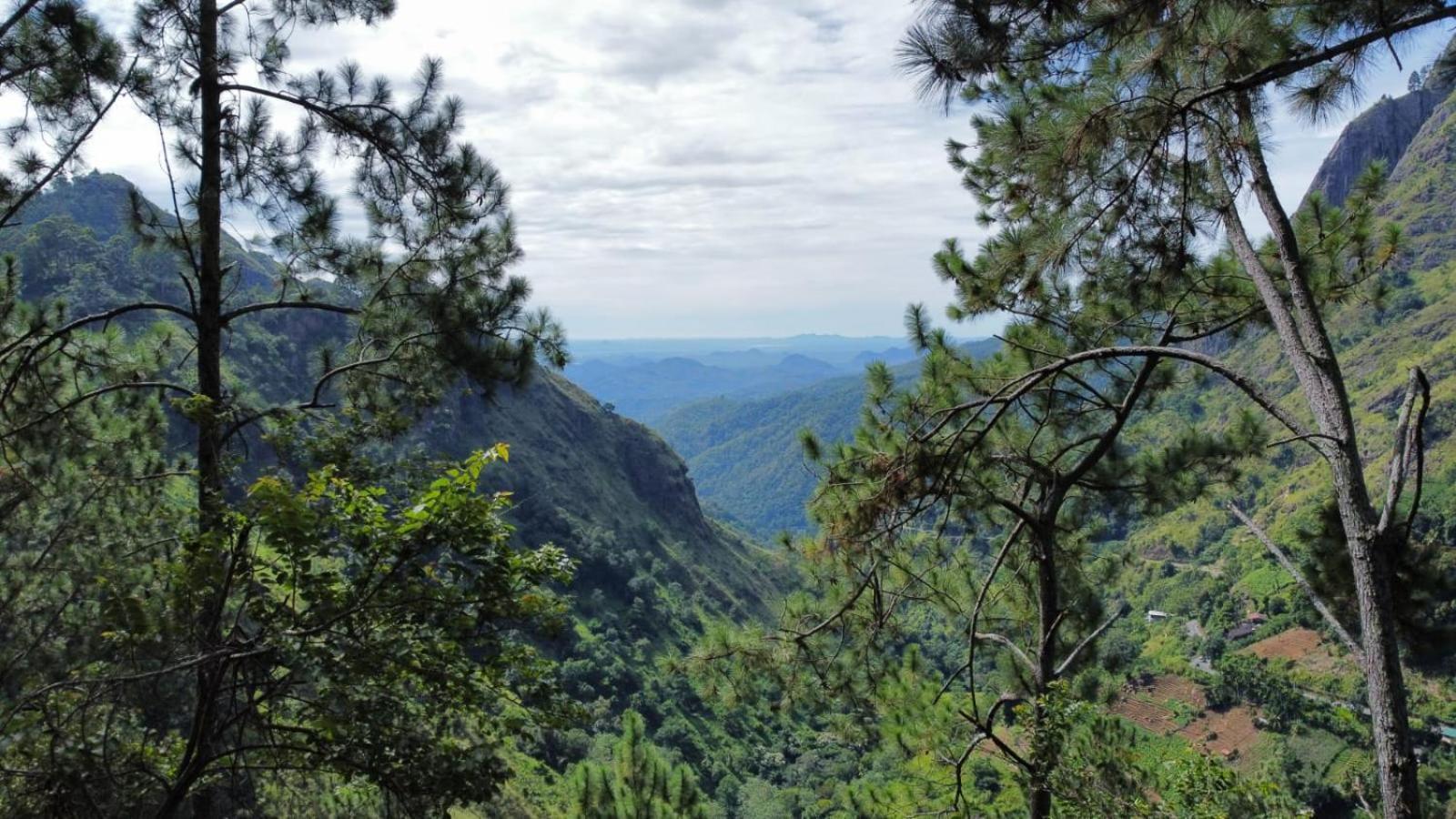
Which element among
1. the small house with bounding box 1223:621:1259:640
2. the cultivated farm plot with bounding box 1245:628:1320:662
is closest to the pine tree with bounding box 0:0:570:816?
the cultivated farm plot with bounding box 1245:628:1320:662

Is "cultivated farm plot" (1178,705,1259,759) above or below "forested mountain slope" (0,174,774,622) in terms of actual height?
below

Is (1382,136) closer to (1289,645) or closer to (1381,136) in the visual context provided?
(1381,136)

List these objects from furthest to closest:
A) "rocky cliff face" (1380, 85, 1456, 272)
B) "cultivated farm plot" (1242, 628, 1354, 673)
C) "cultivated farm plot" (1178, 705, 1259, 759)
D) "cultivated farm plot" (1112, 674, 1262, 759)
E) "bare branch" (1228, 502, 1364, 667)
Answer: "rocky cliff face" (1380, 85, 1456, 272) < "cultivated farm plot" (1242, 628, 1354, 673) < "cultivated farm plot" (1112, 674, 1262, 759) < "cultivated farm plot" (1178, 705, 1259, 759) < "bare branch" (1228, 502, 1364, 667)

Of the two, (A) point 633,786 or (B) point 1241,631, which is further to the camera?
(B) point 1241,631

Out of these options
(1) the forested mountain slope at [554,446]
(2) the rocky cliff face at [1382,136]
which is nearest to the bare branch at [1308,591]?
(1) the forested mountain slope at [554,446]

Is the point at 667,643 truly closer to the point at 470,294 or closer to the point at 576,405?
the point at 576,405

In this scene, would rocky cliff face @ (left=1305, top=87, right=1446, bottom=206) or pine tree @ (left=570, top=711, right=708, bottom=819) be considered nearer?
pine tree @ (left=570, top=711, right=708, bottom=819)

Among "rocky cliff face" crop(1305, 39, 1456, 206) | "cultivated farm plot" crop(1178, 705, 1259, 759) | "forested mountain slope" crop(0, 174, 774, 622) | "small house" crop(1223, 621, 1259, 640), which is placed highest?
"rocky cliff face" crop(1305, 39, 1456, 206)

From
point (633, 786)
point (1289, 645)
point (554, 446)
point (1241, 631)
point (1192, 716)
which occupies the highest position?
point (633, 786)

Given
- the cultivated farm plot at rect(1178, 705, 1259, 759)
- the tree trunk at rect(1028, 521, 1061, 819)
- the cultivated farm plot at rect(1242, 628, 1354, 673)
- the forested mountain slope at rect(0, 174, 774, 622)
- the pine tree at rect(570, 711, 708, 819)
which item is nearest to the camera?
the tree trunk at rect(1028, 521, 1061, 819)

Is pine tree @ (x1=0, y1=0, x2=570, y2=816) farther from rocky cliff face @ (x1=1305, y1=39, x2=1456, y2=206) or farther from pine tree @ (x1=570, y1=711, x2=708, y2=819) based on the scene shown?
rocky cliff face @ (x1=1305, y1=39, x2=1456, y2=206)

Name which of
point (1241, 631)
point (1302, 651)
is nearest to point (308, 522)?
point (1302, 651)

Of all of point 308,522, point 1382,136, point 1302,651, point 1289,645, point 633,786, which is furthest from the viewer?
point 1382,136

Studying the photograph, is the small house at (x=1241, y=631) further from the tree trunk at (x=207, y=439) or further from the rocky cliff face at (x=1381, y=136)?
the rocky cliff face at (x=1381, y=136)
